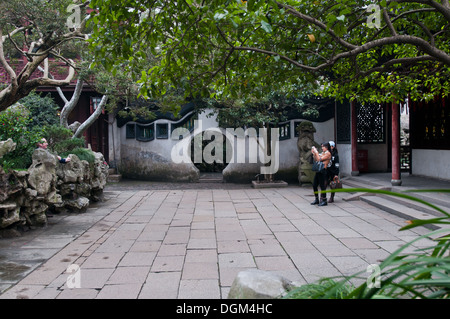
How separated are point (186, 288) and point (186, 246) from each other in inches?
66.1

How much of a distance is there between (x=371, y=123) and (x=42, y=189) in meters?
10.9

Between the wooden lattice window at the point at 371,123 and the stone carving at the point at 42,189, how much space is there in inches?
356

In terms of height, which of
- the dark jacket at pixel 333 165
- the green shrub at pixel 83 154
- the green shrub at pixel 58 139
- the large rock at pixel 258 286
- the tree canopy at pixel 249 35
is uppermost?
the tree canopy at pixel 249 35

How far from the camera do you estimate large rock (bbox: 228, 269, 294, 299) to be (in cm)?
216

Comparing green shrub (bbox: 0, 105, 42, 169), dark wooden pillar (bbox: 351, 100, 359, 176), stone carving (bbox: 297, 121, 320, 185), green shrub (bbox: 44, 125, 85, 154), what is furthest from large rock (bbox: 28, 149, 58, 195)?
dark wooden pillar (bbox: 351, 100, 359, 176)

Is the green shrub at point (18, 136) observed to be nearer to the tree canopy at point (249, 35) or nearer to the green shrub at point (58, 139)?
the green shrub at point (58, 139)

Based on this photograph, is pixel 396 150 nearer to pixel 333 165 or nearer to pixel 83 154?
pixel 333 165

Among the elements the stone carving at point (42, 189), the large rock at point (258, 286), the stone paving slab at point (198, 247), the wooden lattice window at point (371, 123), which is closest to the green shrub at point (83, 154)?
the stone carving at point (42, 189)

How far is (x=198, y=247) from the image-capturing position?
541 centimetres

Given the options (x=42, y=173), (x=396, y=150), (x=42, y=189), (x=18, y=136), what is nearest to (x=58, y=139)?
(x=18, y=136)

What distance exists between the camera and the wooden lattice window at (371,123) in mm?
13227

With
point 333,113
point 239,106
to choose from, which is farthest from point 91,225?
point 333,113

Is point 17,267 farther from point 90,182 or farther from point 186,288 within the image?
point 90,182
